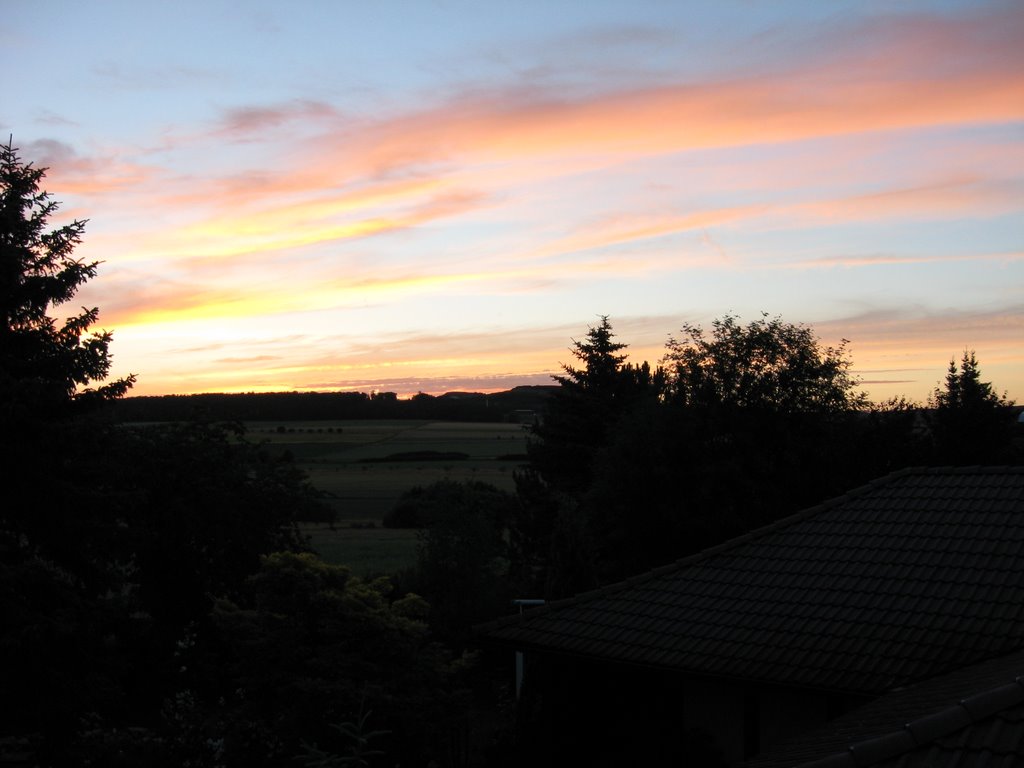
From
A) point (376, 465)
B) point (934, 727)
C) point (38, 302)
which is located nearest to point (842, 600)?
point (934, 727)

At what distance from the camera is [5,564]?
19.6 m

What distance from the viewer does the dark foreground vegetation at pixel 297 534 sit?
1720cm

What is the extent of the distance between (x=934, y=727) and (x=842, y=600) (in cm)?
758

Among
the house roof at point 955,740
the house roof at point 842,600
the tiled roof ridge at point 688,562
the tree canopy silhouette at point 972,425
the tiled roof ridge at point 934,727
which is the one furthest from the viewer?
the tree canopy silhouette at point 972,425

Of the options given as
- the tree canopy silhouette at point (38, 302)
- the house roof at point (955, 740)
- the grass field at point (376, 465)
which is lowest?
the grass field at point (376, 465)

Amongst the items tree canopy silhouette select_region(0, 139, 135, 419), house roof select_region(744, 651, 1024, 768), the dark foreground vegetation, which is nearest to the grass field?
the dark foreground vegetation

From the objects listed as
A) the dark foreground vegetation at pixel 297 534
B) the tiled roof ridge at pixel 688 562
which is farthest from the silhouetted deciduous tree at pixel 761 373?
the tiled roof ridge at pixel 688 562

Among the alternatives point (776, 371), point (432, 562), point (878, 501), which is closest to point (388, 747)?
point (878, 501)

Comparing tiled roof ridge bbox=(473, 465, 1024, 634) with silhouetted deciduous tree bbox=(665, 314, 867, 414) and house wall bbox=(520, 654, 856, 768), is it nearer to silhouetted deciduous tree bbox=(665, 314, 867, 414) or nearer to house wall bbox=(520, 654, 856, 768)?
house wall bbox=(520, 654, 856, 768)

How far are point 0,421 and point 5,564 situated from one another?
114 inches

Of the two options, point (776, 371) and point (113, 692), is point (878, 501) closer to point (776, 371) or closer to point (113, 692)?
→ point (113, 692)

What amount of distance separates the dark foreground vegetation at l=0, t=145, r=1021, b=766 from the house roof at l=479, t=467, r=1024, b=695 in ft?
7.84

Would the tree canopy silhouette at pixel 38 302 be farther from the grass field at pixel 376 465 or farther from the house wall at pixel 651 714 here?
the grass field at pixel 376 465

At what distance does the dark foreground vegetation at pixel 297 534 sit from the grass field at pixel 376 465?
7987 millimetres
